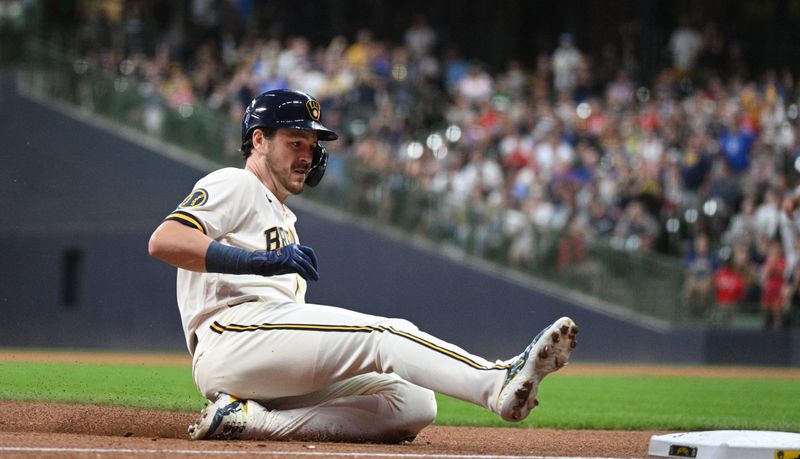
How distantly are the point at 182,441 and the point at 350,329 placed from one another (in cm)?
93

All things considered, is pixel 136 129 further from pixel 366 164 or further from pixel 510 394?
pixel 510 394

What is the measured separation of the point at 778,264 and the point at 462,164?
4785 millimetres

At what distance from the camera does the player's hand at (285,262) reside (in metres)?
4.86

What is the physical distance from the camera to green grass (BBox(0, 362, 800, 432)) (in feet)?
25.6

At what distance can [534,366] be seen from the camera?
468 centimetres

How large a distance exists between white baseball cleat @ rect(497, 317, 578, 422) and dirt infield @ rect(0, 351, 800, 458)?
0.31m

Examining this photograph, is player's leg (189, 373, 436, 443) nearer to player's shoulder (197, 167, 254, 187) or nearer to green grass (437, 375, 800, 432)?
player's shoulder (197, 167, 254, 187)

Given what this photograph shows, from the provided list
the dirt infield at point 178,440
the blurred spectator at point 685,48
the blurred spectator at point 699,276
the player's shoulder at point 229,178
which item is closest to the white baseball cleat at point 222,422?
the dirt infield at point 178,440

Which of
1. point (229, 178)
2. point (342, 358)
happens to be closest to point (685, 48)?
point (229, 178)

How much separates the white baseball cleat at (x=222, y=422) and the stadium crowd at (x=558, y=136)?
11098mm

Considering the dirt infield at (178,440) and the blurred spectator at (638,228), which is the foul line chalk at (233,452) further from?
the blurred spectator at (638,228)

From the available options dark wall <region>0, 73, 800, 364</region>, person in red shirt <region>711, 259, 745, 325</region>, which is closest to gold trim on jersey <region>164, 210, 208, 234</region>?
person in red shirt <region>711, 259, 745, 325</region>

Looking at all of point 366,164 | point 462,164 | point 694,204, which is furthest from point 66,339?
point 694,204

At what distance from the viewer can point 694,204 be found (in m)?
16.1
